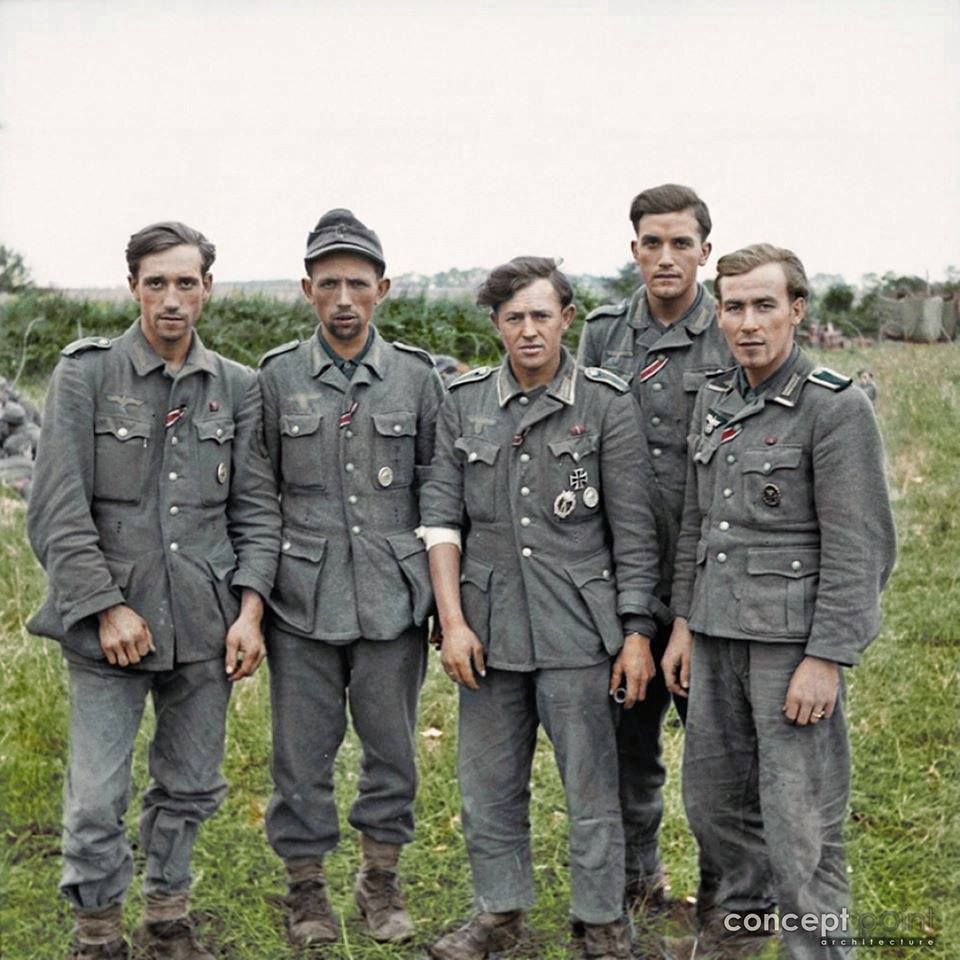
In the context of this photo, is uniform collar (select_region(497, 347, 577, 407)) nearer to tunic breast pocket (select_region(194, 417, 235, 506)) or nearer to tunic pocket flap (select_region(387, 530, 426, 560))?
tunic pocket flap (select_region(387, 530, 426, 560))

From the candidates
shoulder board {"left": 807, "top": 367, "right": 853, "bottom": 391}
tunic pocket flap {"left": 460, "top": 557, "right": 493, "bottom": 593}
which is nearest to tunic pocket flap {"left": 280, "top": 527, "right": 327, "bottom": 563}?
tunic pocket flap {"left": 460, "top": 557, "right": 493, "bottom": 593}

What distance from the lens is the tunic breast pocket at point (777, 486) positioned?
3.30m

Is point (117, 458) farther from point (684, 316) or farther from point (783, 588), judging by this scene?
point (783, 588)

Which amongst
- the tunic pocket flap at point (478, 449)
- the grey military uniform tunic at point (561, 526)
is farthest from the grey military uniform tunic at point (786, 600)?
the tunic pocket flap at point (478, 449)

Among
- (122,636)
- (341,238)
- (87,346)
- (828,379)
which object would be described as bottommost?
(122,636)

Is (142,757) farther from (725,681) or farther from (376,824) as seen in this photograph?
(725,681)

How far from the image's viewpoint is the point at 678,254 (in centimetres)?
382

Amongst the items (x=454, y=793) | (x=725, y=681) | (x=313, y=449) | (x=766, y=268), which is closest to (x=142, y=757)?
(x=454, y=793)

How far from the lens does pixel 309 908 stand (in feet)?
13.0

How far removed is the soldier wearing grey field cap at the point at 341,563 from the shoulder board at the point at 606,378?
54cm

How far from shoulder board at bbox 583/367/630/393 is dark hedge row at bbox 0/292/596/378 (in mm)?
7106

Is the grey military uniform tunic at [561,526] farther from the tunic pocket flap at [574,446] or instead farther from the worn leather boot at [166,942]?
the worn leather boot at [166,942]

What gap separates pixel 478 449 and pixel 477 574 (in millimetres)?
376

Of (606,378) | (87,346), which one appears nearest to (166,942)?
(87,346)
